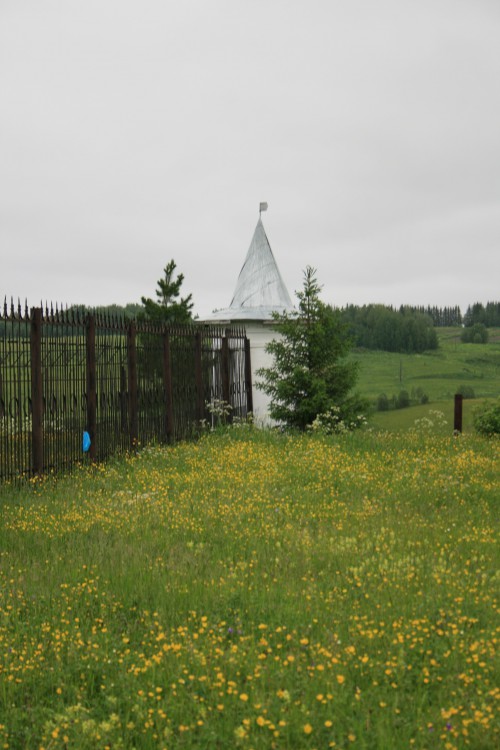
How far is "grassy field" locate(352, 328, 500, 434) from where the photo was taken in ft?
162

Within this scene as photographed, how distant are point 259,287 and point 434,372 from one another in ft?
141

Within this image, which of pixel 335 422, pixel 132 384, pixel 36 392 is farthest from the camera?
pixel 335 422

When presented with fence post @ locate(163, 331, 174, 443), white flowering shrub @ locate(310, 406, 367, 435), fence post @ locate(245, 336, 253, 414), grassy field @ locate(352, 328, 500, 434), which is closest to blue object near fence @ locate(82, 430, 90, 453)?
fence post @ locate(163, 331, 174, 443)

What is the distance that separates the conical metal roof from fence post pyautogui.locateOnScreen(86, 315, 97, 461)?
8203mm

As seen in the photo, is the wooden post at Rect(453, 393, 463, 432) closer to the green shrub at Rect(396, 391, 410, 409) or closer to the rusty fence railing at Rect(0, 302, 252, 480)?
the rusty fence railing at Rect(0, 302, 252, 480)

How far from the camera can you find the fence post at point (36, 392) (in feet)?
36.6

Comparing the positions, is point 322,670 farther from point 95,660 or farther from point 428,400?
point 428,400

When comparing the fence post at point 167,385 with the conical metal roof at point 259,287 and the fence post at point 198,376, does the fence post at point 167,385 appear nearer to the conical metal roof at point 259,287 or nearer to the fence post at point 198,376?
the fence post at point 198,376

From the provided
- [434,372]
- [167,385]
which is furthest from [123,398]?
[434,372]

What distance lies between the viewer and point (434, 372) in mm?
61438

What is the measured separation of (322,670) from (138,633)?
1536mm

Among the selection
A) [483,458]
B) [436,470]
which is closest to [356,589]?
[436,470]

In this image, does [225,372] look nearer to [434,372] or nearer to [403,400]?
[403,400]

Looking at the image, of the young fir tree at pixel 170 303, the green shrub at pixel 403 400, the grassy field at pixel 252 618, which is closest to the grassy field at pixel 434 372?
the green shrub at pixel 403 400
